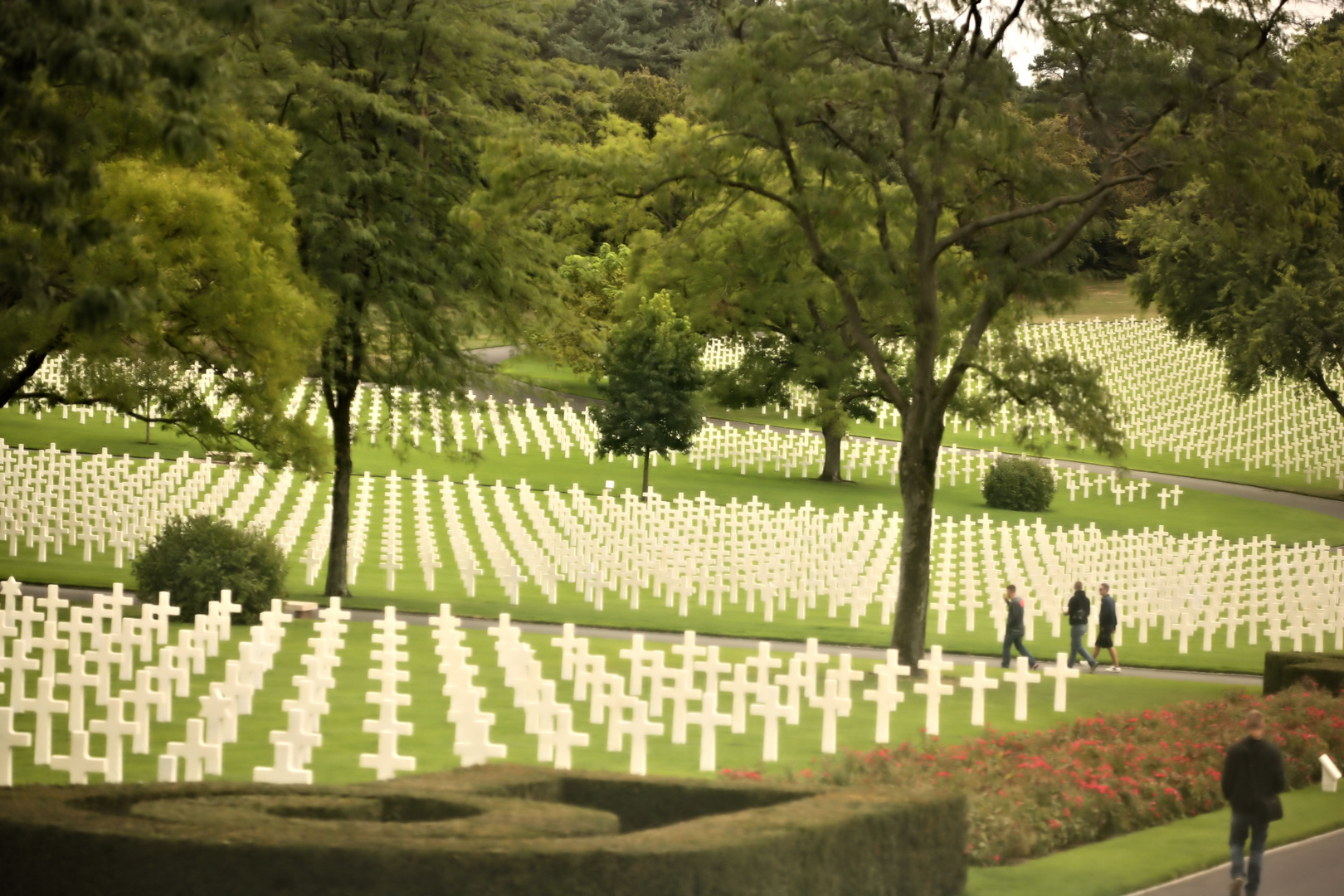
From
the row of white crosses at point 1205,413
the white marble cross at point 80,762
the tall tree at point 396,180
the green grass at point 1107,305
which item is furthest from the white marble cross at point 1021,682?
the green grass at point 1107,305

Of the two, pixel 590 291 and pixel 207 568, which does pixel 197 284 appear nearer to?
pixel 207 568

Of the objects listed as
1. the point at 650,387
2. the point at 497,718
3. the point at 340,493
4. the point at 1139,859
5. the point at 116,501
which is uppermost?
the point at 650,387

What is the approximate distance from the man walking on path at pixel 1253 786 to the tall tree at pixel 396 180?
52.6ft

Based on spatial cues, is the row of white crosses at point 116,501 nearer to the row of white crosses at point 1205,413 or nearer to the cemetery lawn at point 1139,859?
the cemetery lawn at point 1139,859

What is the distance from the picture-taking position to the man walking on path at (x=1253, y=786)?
35.7 ft

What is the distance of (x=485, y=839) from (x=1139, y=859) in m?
5.80

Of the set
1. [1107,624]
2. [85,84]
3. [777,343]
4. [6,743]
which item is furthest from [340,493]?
[777,343]

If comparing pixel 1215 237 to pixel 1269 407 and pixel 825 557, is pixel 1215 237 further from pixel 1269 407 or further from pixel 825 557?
pixel 1269 407

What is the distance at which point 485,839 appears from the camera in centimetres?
830

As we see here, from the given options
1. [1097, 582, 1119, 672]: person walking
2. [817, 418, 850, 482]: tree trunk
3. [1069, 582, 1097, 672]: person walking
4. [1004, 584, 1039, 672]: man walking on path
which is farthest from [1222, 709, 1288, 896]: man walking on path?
[817, 418, 850, 482]: tree trunk

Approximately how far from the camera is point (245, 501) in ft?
110

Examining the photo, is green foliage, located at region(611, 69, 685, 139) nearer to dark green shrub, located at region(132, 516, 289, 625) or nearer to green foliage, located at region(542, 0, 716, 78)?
green foliage, located at region(542, 0, 716, 78)

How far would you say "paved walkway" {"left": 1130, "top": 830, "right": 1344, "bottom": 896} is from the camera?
36.3ft

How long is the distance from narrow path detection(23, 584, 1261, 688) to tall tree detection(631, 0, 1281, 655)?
2151mm
